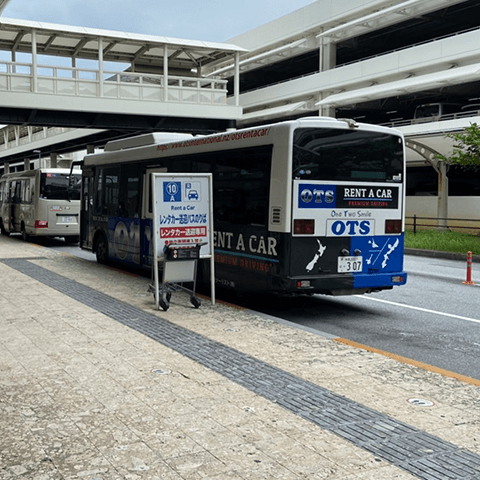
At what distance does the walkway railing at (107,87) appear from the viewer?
27.1m

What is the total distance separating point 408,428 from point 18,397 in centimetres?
320

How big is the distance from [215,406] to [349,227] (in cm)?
525

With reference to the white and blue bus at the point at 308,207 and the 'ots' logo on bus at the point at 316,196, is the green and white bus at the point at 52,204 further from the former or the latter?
the 'ots' logo on bus at the point at 316,196

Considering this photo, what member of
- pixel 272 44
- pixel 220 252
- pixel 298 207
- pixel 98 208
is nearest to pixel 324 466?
pixel 298 207

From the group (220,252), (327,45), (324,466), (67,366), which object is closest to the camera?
(324,466)

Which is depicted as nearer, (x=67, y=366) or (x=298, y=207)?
(x=67, y=366)

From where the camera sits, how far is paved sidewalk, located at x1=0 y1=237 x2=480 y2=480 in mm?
4250

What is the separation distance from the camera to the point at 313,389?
591 cm

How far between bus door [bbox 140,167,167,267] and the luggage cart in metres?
3.28

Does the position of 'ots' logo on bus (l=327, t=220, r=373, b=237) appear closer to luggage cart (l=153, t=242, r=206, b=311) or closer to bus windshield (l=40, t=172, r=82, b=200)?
luggage cart (l=153, t=242, r=206, b=311)

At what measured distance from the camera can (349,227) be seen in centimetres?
1002

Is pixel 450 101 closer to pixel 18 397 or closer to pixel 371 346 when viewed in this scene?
pixel 371 346

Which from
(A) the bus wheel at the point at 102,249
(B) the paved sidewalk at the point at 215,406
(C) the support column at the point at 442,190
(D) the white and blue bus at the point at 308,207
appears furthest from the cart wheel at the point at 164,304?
(C) the support column at the point at 442,190

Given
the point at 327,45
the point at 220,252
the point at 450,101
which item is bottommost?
the point at 220,252
